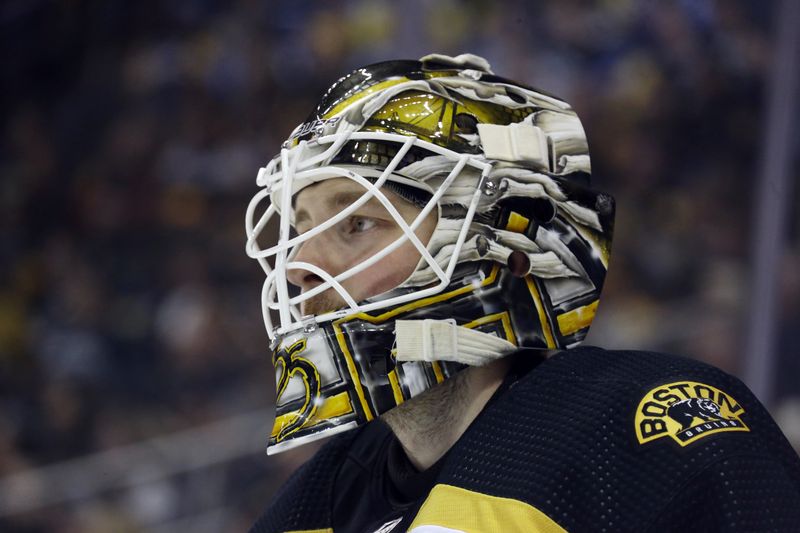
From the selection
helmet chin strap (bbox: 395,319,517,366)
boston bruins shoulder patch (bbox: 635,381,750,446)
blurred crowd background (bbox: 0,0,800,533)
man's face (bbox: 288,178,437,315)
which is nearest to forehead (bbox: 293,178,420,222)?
man's face (bbox: 288,178,437,315)

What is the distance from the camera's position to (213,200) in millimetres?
3684

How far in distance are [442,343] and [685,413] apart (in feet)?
0.89

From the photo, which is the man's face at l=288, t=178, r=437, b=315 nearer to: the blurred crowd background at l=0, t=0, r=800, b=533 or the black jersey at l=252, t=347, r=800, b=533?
the black jersey at l=252, t=347, r=800, b=533

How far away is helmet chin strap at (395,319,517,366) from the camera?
111 cm

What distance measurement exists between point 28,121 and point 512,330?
3.30 meters

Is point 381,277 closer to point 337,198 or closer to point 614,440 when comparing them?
point 337,198

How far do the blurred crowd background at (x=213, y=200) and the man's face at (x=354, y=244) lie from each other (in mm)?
862

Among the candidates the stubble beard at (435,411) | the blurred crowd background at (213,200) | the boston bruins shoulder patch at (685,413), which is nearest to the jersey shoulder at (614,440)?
the boston bruins shoulder patch at (685,413)

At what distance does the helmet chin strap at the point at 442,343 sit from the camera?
111 centimetres

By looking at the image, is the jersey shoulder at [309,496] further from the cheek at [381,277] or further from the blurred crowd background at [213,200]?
the blurred crowd background at [213,200]

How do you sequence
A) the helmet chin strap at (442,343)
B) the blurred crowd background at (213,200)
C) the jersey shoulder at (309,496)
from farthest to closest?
the blurred crowd background at (213,200) → the jersey shoulder at (309,496) → the helmet chin strap at (442,343)

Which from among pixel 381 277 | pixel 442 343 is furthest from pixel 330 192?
pixel 442 343

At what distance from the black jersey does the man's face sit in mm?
182

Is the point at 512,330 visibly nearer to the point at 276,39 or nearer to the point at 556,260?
the point at 556,260
